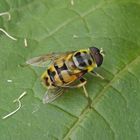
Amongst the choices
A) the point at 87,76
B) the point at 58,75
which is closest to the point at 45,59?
the point at 58,75

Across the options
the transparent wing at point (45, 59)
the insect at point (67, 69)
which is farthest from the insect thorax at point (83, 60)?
the transparent wing at point (45, 59)

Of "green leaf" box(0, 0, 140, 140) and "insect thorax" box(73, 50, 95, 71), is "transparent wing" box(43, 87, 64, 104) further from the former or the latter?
"insect thorax" box(73, 50, 95, 71)

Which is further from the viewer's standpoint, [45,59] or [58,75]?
[45,59]

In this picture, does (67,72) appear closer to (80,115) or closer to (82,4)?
(80,115)

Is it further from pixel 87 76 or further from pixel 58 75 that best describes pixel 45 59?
pixel 87 76

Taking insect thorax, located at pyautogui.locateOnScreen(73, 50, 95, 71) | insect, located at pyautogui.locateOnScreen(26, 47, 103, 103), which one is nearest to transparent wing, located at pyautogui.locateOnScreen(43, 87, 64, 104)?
insect, located at pyautogui.locateOnScreen(26, 47, 103, 103)

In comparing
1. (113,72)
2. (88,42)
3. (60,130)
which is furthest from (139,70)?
(60,130)

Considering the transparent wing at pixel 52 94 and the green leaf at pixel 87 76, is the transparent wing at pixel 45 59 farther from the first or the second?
the transparent wing at pixel 52 94
